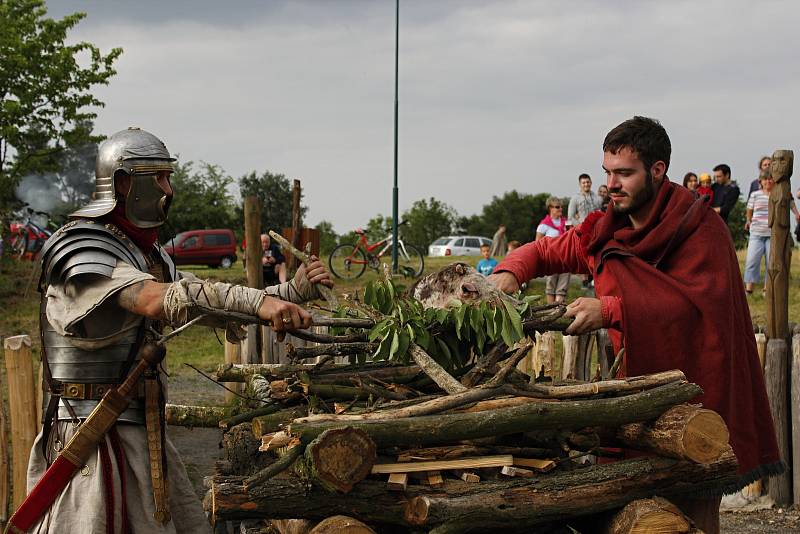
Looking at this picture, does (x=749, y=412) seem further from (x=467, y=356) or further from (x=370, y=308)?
(x=370, y=308)

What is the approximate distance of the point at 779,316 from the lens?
681cm

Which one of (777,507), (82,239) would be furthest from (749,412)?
(777,507)

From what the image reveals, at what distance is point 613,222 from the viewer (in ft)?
13.6

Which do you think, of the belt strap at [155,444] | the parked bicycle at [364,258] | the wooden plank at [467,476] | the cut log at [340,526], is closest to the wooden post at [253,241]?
the belt strap at [155,444]

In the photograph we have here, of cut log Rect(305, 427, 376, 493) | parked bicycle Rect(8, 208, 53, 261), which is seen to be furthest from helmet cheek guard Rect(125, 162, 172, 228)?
parked bicycle Rect(8, 208, 53, 261)

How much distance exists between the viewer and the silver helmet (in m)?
3.76

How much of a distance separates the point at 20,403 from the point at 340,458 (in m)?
4.07

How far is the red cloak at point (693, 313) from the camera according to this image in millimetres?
3770

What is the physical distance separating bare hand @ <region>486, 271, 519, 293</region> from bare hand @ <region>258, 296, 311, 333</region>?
1085mm

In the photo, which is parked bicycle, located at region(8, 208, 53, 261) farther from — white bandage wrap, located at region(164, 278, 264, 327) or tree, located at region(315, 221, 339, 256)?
white bandage wrap, located at region(164, 278, 264, 327)

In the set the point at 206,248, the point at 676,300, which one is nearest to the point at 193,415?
the point at 676,300

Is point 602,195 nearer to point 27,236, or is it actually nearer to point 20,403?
point 20,403

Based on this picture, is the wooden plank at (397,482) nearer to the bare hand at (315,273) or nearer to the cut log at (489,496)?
the cut log at (489,496)

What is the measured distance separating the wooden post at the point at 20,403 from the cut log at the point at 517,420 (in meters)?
3.79
